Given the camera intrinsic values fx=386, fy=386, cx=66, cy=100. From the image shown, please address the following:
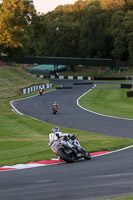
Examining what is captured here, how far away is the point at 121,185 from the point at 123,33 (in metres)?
102

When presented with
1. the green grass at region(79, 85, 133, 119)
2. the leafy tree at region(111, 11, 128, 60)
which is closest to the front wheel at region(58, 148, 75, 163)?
the green grass at region(79, 85, 133, 119)

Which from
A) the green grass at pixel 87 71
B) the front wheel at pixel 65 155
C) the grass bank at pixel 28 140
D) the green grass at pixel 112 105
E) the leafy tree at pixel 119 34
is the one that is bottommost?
the green grass at pixel 87 71

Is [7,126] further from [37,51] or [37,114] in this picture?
[37,51]

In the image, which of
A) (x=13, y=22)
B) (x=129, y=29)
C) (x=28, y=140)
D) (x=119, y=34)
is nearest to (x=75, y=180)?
(x=28, y=140)

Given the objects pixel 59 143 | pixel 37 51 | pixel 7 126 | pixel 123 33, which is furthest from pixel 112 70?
pixel 59 143

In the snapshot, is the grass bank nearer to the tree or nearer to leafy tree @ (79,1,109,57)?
the tree

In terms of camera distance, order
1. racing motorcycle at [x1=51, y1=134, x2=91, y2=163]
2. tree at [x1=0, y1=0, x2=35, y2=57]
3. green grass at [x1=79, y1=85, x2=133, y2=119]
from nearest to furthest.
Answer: racing motorcycle at [x1=51, y1=134, x2=91, y2=163] → green grass at [x1=79, y1=85, x2=133, y2=119] → tree at [x1=0, y1=0, x2=35, y2=57]

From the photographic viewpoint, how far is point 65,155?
629 inches

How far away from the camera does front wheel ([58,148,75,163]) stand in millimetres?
15916

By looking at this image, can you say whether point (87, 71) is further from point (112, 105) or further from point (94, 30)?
point (112, 105)

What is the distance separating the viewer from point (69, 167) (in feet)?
49.1

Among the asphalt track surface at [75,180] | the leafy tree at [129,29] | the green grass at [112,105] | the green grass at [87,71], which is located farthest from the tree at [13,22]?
the asphalt track surface at [75,180]

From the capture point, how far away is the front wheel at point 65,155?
15916mm

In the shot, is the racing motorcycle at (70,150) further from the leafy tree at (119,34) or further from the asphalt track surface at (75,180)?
the leafy tree at (119,34)
